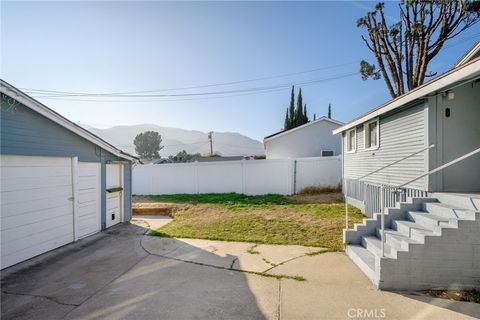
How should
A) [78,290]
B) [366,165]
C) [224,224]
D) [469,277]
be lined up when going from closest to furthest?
[469,277], [78,290], [224,224], [366,165]

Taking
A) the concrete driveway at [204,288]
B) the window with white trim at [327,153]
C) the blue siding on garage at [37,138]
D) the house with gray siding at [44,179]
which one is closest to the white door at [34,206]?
the house with gray siding at [44,179]

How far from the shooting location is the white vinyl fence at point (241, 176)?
11938 millimetres

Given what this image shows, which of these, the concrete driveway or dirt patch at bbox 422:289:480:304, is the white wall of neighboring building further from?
dirt patch at bbox 422:289:480:304

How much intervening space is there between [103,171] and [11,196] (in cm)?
277

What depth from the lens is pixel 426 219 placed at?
4.03 metres

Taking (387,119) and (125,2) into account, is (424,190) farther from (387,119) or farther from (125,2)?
(125,2)

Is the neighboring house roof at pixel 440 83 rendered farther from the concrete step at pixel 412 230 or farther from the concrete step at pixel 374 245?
the concrete step at pixel 374 245

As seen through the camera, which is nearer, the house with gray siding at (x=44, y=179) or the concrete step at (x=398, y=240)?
the concrete step at (x=398, y=240)

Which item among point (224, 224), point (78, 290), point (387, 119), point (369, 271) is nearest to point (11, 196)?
point (78, 290)

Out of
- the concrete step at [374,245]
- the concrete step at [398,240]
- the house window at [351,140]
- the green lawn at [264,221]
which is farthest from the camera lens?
the house window at [351,140]

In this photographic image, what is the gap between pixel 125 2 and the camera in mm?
7480

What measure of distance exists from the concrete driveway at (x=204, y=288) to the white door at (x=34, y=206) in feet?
1.17

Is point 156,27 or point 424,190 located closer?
point 424,190

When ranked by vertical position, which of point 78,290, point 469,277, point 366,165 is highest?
point 366,165
